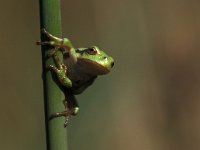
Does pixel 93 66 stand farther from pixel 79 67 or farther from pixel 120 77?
pixel 120 77

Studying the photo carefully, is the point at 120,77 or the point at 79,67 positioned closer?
the point at 79,67

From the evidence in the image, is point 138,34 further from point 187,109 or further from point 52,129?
point 52,129

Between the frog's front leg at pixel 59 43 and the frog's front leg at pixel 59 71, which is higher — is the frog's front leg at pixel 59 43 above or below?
above

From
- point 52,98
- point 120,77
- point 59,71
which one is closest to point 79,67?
point 59,71

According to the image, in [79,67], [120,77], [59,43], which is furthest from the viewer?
[120,77]

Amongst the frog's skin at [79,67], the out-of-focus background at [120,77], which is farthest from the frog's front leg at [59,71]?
the out-of-focus background at [120,77]

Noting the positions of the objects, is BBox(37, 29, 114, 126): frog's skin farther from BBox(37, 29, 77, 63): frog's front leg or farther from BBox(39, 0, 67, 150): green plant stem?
BBox(39, 0, 67, 150): green plant stem

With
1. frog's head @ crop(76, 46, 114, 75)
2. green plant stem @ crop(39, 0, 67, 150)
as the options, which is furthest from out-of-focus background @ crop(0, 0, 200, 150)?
green plant stem @ crop(39, 0, 67, 150)

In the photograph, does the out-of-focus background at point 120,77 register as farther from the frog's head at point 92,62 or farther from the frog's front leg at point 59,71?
the frog's front leg at point 59,71
